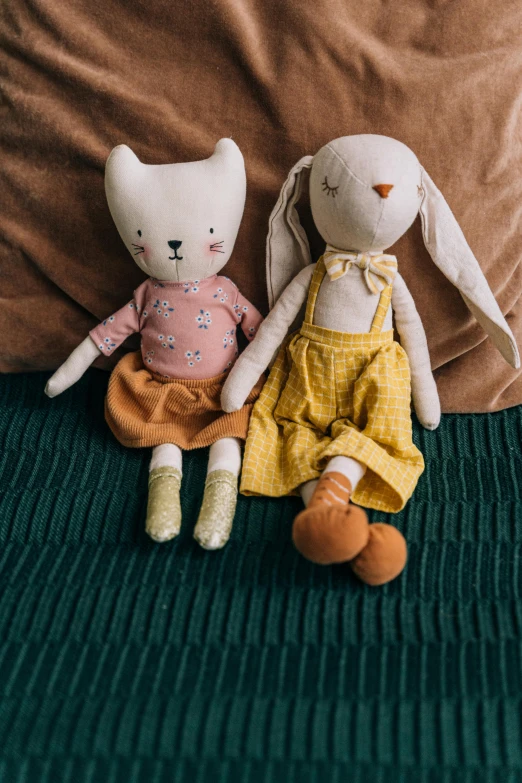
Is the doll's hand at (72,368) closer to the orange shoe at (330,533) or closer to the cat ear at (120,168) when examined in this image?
the cat ear at (120,168)

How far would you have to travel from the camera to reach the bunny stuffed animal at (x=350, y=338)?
93cm

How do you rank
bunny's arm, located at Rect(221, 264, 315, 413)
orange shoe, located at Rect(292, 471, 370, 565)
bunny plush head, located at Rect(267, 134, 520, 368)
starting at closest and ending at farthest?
orange shoe, located at Rect(292, 471, 370, 565) < bunny plush head, located at Rect(267, 134, 520, 368) < bunny's arm, located at Rect(221, 264, 315, 413)

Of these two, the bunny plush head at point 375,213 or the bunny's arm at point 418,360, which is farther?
the bunny's arm at point 418,360

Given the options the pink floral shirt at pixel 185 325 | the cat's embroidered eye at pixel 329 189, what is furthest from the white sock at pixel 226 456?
the cat's embroidered eye at pixel 329 189

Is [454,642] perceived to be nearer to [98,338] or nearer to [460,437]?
[460,437]

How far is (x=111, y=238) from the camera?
1.09 metres

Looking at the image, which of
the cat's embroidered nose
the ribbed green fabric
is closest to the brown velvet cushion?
the cat's embroidered nose

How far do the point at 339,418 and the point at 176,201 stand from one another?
382mm

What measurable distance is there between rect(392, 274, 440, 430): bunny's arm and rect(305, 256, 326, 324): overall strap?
0.11 metres

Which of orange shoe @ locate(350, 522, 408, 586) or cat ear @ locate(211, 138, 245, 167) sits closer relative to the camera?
orange shoe @ locate(350, 522, 408, 586)

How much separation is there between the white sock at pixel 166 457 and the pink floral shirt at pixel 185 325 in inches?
4.5

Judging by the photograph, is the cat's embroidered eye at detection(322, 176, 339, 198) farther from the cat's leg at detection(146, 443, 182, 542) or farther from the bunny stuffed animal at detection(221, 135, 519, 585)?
the cat's leg at detection(146, 443, 182, 542)

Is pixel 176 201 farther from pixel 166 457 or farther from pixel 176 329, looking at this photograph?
pixel 166 457

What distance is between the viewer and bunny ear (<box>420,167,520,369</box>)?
3.23 feet
